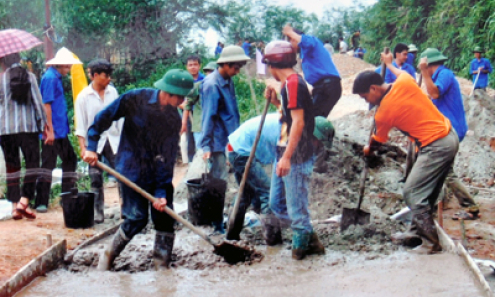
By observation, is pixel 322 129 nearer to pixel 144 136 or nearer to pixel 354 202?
Answer: pixel 354 202

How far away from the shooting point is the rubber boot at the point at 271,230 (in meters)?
4.98

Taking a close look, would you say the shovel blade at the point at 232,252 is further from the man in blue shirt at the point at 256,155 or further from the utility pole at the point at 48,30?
the utility pole at the point at 48,30

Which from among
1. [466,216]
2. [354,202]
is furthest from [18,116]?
[466,216]

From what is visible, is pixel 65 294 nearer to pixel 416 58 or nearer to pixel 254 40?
pixel 254 40

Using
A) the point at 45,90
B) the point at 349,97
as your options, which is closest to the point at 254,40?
the point at 45,90

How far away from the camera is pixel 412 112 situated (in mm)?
4465

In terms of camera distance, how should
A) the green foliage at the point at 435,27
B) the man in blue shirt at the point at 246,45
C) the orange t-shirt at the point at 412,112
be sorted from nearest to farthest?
the orange t-shirt at the point at 412,112 → the man in blue shirt at the point at 246,45 → the green foliage at the point at 435,27

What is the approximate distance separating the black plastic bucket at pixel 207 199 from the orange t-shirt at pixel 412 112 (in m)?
1.66

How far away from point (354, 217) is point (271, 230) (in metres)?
0.84

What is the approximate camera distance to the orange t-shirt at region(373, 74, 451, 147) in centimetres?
444

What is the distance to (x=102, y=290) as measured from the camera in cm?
388

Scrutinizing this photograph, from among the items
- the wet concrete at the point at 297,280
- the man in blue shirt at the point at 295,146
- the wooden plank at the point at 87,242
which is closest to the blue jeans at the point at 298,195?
the man in blue shirt at the point at 295,146

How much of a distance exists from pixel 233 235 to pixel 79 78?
10.5ft

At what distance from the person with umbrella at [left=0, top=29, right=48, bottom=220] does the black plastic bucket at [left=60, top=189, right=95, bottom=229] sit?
1.59 ft
